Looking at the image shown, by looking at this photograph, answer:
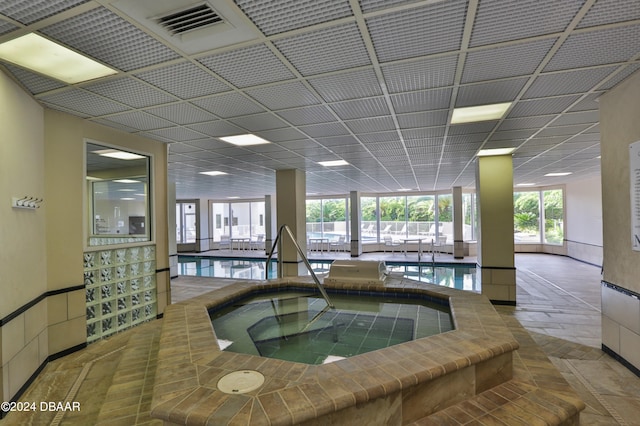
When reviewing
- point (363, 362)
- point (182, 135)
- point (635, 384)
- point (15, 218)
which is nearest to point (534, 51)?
point (363, 362)

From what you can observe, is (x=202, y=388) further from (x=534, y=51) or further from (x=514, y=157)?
(x=514, y=157)

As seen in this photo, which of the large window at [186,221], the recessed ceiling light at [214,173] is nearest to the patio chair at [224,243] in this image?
the large window at [186,221]

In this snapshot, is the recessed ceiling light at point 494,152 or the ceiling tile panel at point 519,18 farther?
the recessed ceiling light at point 494,152

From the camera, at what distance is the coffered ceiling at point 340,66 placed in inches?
69.5

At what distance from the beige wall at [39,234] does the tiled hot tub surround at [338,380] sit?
1.44 m

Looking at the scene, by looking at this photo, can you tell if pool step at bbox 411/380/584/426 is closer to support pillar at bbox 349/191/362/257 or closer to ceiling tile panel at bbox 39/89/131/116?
ceiling tile panel at bbox 39/89/131/116

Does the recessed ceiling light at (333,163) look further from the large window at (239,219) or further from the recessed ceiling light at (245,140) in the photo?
the large window at (239,219)

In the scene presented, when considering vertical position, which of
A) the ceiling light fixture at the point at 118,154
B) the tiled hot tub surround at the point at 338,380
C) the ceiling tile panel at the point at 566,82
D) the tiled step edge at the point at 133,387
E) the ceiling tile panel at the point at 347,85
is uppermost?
the ceiling tile panel at the point at 347,85

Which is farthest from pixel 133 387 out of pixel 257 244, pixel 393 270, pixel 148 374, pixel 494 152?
pixel 257 244

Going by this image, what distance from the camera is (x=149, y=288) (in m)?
4.55

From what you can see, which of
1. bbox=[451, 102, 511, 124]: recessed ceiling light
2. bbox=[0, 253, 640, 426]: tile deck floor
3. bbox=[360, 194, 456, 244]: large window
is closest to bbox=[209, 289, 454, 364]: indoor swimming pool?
bbox=[0, 253, 640, 426]: tile deck floor

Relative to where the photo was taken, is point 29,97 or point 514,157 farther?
point 514,157

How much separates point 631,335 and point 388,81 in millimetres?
3265

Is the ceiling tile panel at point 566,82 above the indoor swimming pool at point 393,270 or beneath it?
above
